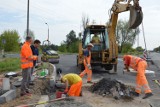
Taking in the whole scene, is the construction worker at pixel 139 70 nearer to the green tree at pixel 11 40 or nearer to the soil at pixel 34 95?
the soil at pixel 34 95

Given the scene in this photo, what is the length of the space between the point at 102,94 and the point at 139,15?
495 centimetres

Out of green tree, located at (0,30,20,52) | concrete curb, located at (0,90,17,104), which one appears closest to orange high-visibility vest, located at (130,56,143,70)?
concrete curb, located at (0,90,17,104)

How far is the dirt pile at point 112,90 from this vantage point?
1022cm

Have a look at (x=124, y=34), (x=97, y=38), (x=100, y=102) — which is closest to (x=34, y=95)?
(x=100, y=102)

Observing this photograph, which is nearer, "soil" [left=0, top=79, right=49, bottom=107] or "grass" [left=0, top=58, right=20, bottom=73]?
"soil" [left=0, top=79, right=49, bottom=107]

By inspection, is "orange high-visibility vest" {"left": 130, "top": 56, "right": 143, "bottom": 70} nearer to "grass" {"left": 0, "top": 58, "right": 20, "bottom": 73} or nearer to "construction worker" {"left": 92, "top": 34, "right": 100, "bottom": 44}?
"construction worker" {"left": 92, "top": 34, "right": 100, "bottom": 44}

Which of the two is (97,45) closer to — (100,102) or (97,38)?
(97,38)

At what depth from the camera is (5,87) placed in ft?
32.4

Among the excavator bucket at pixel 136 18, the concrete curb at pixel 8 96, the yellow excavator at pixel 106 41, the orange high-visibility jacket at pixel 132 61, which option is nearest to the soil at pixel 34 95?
the concrete curb at pixel 8 96

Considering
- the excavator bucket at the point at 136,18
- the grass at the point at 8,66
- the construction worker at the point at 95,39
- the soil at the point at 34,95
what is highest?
the excavator bucket at the point at 136,18

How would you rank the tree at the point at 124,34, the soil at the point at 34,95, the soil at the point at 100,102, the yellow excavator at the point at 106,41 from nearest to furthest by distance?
1. the soil at the point at 100,102
2. the soil at the point at 34,95
3. the yellow excavator at the point at 106,41
4. the tree at the point at 124,34

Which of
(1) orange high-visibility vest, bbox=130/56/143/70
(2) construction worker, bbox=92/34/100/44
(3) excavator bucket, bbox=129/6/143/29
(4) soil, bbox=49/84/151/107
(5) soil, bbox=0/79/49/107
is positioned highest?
(3) excavator bucket, bbox=129/6/143/29

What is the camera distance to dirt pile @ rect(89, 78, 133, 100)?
33.5 ft

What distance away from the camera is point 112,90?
418 inches
